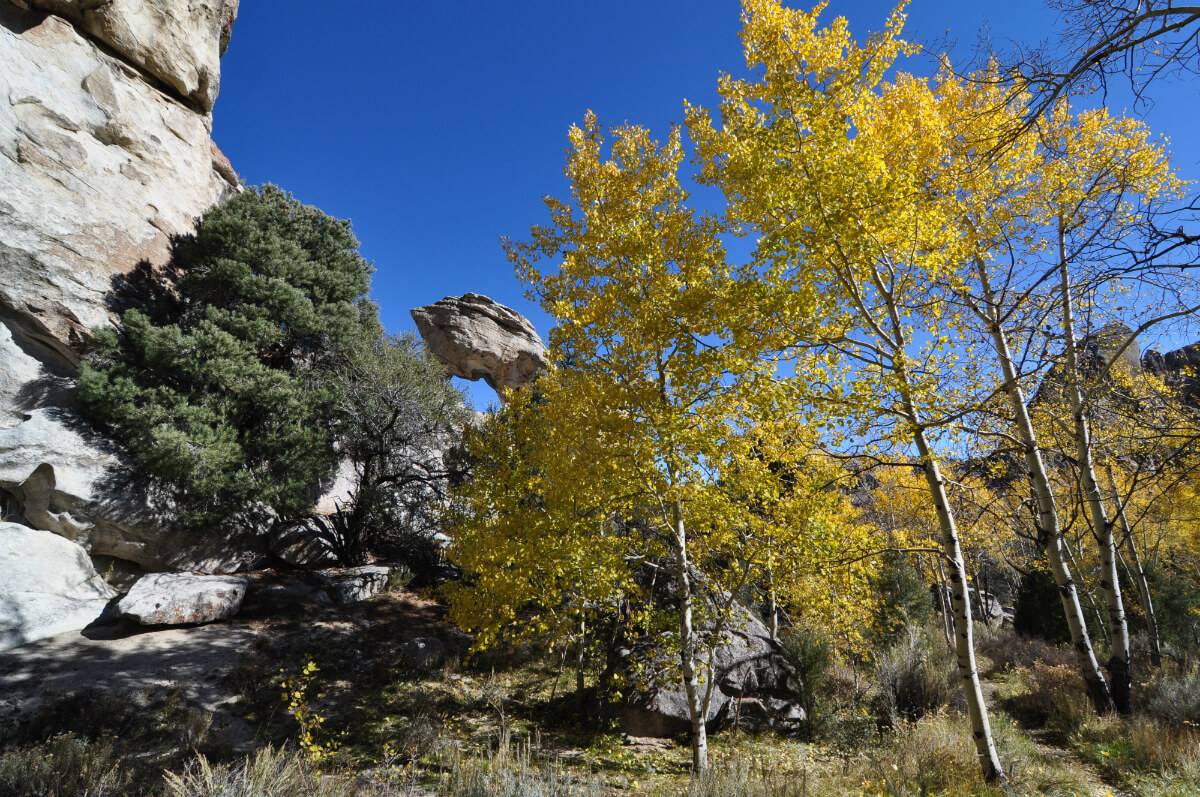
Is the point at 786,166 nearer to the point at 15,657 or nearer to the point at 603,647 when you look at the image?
the point at 603,647

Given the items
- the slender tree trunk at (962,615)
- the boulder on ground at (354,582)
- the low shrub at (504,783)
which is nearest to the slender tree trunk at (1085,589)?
the slender tree trunk at (962,615)

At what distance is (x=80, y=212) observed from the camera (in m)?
12.6

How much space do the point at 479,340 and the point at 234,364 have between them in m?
17.4

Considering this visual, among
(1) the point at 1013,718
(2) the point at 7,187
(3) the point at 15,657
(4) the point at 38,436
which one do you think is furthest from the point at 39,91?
(1) the point at 1013,718

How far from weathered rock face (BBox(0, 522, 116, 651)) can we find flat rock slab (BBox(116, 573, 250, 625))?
0.87 m

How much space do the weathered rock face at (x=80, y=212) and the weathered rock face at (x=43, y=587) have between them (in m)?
0.58

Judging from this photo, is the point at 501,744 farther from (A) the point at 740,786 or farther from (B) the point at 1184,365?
(B) the point at 1184,365

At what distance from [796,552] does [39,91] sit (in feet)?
68.3

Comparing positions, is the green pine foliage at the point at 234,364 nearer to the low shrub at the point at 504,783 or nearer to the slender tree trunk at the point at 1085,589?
the low shrub at the point at 504,783

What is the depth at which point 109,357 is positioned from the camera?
11812 mm

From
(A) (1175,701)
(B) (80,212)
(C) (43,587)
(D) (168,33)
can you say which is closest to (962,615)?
(A) (1175,701)

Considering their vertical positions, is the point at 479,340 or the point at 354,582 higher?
the point at 479,340

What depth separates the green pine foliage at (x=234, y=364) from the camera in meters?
11.3

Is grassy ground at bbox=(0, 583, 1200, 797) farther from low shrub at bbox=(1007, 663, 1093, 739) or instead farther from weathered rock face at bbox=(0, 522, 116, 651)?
weathered rock face at bbox=(0, 522, 116, 651)
